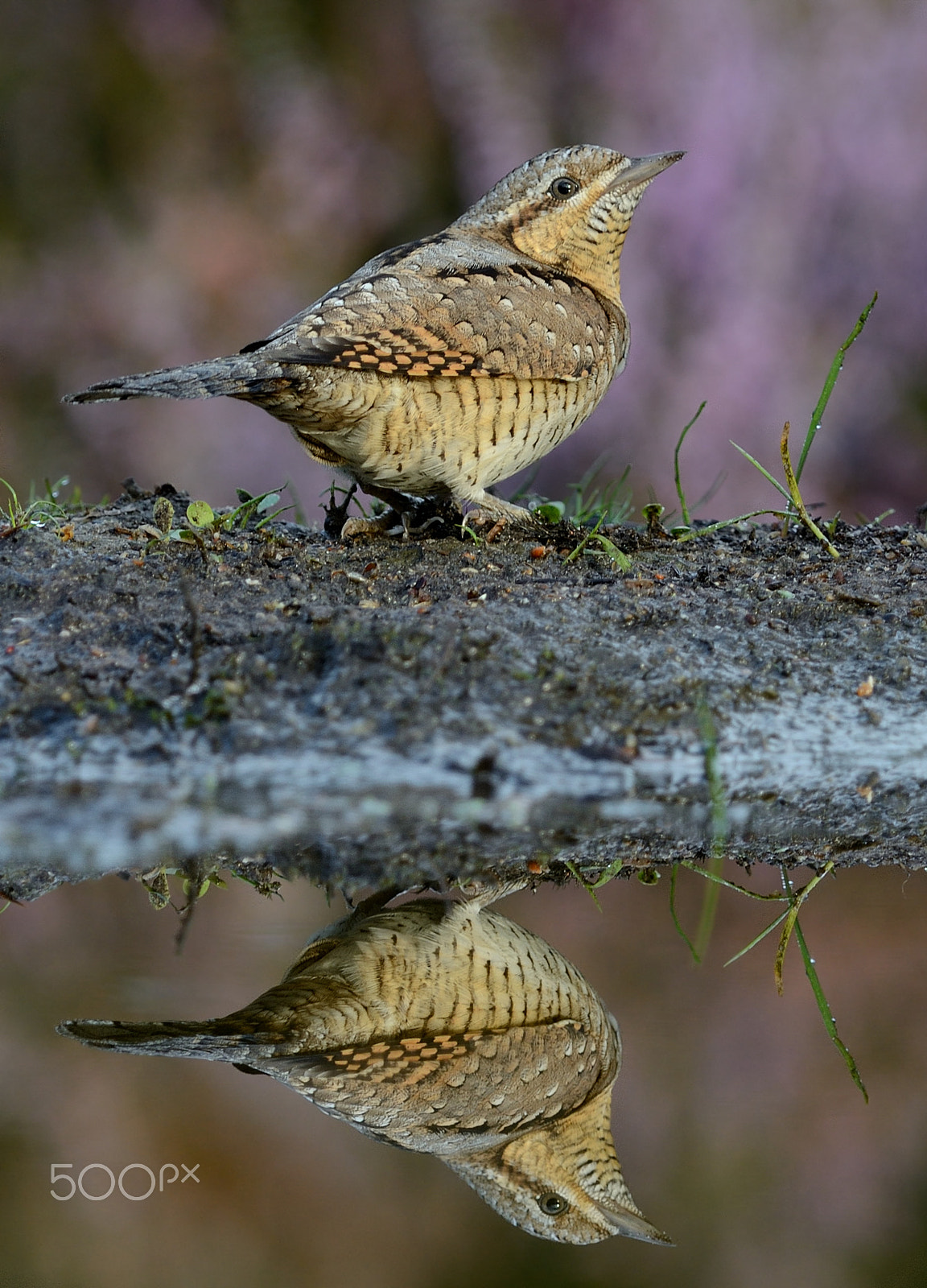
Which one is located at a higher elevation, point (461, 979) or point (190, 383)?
point (190, 383)

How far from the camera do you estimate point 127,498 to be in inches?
189

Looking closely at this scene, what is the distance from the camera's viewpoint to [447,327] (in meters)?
3.85

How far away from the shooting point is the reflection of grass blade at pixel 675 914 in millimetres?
2516

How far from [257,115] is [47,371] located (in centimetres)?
228

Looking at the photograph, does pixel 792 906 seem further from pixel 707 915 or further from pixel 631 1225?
pixel 631 1225

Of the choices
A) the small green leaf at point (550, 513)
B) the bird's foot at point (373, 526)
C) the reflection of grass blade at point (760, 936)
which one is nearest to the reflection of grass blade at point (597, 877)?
the reflection of grass blade at point (760, 936)

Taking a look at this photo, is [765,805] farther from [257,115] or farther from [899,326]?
[257,115]

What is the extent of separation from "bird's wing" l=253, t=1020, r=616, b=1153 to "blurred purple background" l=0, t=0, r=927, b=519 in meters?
6.63

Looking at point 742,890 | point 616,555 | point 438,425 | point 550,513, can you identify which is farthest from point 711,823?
point 550,513

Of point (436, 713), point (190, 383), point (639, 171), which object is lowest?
point (436, 713)

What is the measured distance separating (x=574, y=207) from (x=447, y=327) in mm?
Answer: 1077

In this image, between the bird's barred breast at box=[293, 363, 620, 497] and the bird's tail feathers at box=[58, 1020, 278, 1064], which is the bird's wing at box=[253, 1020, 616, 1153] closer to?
the bird's tail feathers at box=[58, 1020, 278, 1064]

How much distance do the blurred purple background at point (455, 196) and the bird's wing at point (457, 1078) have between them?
6.63 meters

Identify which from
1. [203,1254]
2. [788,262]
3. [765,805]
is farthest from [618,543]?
[788,262]
